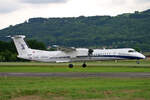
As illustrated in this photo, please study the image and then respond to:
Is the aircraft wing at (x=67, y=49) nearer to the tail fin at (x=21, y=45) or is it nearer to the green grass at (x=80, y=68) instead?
the green grass at (x=80, y=68)

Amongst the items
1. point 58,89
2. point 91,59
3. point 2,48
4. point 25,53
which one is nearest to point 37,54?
point 25,53

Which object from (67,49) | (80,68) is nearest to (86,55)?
(67,49)

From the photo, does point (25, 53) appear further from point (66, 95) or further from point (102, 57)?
point (66, 95)

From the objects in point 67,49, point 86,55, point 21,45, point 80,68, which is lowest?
point 80,68

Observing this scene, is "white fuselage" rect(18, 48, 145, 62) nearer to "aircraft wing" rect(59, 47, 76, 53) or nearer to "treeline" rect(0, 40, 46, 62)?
"aircraft wing" rect(59, 47, 76, 53)

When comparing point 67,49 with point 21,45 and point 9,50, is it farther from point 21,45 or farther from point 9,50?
point 9,50

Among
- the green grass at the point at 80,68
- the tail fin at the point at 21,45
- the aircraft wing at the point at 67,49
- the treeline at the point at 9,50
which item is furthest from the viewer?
the treeline at the point at 9,50

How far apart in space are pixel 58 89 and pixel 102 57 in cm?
4514

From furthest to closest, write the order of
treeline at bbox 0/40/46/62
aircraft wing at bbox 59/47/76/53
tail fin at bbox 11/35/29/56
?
treeline at bbox 0/40/46/62, tail fin at bbox 11/35/29/56, aircraft wing at bbox 59/47/76/53

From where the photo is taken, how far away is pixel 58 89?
28.9 m

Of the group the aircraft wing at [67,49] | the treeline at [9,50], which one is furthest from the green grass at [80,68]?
the treeline at [9,50]

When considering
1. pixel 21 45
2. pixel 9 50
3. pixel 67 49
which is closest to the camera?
pixel 67 49

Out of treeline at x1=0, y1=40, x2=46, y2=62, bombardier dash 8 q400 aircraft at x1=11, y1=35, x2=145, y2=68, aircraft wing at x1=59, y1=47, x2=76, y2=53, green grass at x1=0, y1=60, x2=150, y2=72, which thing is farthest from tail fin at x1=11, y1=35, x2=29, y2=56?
treeline at x1=0, y1=40, x2=46, y2=62

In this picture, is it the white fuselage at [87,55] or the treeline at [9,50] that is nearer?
the white fuselage at [87,55]
